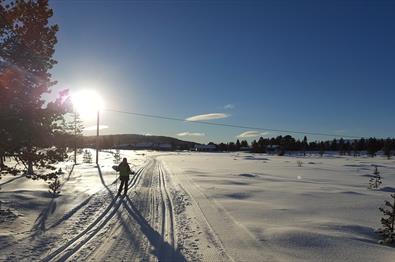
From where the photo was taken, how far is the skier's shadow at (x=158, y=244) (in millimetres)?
6656

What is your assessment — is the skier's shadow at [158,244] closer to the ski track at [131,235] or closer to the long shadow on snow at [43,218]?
the ski track at [131,235]

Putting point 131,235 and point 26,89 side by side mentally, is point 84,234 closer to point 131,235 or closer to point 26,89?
point 131,235

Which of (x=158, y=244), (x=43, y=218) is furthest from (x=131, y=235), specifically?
(x=43, y=218)

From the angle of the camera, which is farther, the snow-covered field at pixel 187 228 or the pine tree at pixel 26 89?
the pine tree at pixel 26 89

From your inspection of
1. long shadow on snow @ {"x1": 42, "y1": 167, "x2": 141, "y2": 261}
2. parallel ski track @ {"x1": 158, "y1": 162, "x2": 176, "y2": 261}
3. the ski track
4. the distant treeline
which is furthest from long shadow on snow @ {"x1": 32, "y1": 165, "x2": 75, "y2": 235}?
the distant treeline

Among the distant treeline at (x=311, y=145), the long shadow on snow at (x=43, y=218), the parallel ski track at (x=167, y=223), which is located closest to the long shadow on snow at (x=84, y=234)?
the long shadow on snow at (x=43, y=218)

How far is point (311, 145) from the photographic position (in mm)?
157375

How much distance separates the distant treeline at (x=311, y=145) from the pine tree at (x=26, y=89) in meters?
103

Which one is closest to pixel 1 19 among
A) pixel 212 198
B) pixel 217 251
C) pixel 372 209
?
pixel 217 251

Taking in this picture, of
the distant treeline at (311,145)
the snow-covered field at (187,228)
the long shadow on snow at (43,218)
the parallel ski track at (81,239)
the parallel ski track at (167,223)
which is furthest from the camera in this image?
the distant treeline at (311,145)

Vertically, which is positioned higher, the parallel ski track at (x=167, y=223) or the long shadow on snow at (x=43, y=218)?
the parallel ski track at (x=167, y=223)

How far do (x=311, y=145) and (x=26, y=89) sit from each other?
158m

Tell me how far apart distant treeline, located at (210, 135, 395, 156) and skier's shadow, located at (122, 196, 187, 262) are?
3996 inches

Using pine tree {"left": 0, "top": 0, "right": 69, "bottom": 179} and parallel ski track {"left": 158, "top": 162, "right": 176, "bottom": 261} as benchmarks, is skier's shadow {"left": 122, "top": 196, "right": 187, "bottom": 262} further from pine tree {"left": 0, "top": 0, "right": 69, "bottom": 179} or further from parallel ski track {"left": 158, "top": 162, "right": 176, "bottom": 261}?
pine tree {"left": 0, "top": 0, "right": 69, "bottom": 179}
